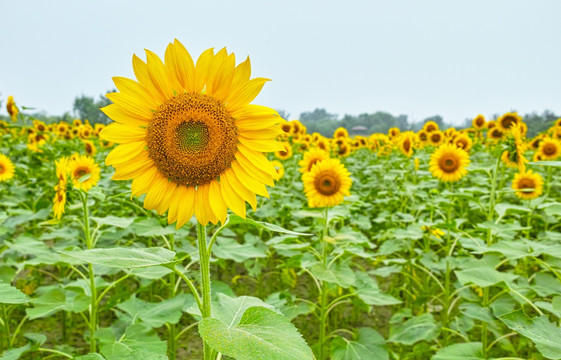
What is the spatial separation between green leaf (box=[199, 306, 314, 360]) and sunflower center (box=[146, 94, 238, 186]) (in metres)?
0.42

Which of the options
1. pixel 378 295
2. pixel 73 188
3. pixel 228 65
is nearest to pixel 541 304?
pixel 378 295

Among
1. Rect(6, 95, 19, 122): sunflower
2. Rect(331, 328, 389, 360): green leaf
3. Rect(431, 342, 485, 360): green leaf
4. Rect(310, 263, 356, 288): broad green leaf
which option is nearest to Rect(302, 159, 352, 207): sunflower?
Rect(310, 263, 356, 288): broad green leaf

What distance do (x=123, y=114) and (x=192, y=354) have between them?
94.7 inches

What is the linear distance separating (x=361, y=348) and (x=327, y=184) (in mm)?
1153

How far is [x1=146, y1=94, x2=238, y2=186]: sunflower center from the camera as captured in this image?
115cm

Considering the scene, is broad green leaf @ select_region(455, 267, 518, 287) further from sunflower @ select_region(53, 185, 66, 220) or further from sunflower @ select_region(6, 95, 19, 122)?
sunflower @ select_region(6, 95, 19, 122)

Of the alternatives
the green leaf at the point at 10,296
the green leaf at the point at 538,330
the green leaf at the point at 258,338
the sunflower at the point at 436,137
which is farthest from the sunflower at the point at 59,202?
the sunflower at the point at 436,137

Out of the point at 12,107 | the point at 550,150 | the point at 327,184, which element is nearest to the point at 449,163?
the point at 550,150

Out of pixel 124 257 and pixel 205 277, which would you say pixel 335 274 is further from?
pixel 124 257

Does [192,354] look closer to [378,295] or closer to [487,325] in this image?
[378,295]

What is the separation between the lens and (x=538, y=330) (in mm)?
1309

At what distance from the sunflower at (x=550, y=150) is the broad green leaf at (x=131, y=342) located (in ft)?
16.2

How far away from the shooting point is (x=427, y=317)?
2.58 metres

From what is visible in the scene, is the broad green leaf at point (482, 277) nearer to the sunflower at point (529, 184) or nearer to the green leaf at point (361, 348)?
the green leaf at point (361, 348)
